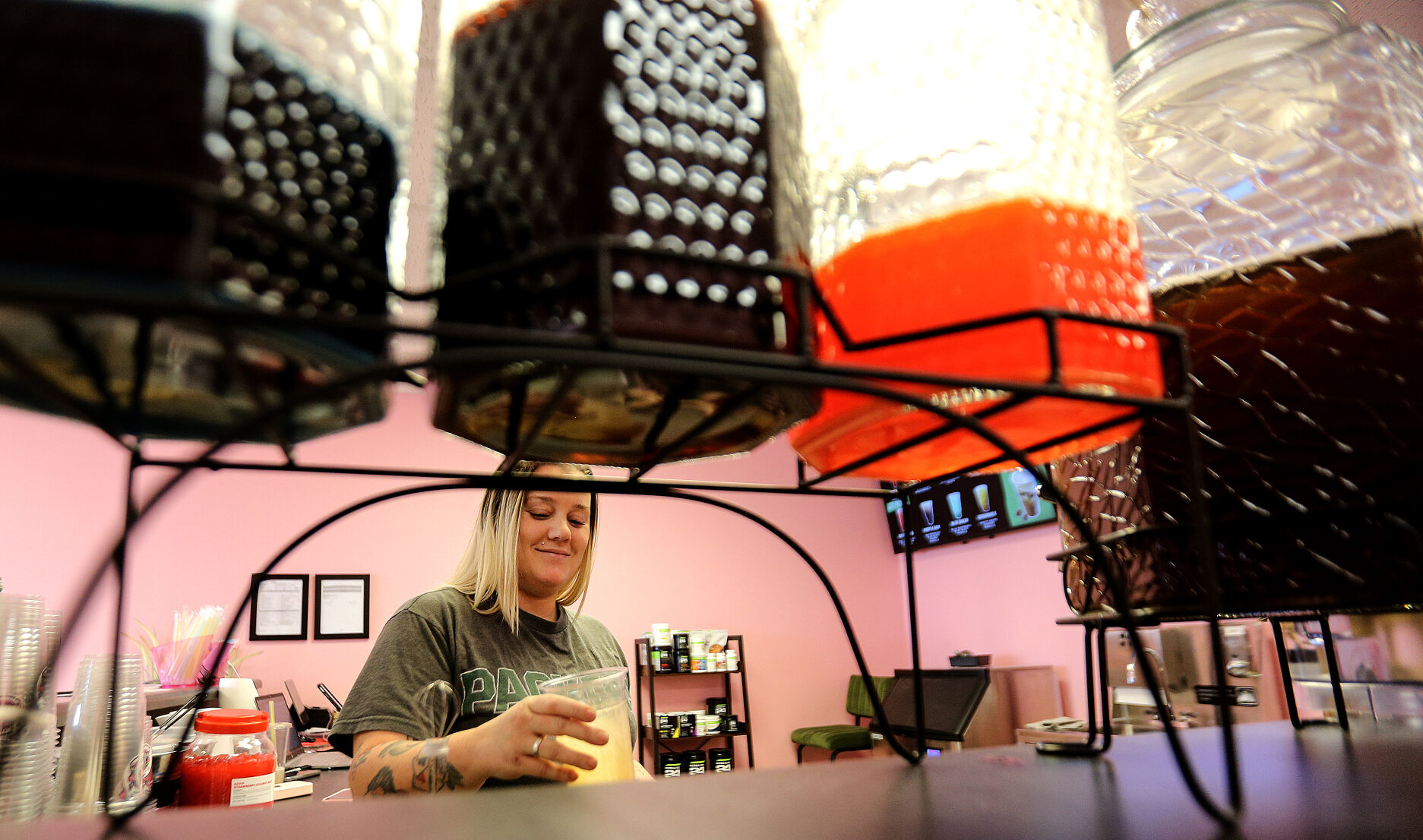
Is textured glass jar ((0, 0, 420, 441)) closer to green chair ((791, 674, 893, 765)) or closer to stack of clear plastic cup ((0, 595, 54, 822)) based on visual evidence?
stack of clear plastic cup ((0, 595, 54, 822))

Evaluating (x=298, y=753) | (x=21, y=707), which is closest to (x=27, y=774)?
(x=21, y=707)

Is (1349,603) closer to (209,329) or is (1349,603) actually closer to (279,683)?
(209,329)

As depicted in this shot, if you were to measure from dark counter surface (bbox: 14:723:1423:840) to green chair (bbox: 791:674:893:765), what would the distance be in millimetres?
4702

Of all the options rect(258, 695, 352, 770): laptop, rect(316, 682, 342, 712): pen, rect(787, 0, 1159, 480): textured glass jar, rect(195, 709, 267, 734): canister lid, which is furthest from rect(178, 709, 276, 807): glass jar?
rect(316, 682, 342, 712): pen

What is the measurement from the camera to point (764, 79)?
34 centimetres

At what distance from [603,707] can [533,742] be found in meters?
0.30

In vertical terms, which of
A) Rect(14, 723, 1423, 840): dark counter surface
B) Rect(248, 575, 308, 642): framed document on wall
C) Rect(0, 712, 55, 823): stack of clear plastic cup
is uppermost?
Rect(248, 575, 308, 642): framed document on wall

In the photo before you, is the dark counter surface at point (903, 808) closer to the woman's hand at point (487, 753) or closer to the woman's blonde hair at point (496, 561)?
the woman's hand at point (487, 753)

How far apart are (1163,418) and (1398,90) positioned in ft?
0.78

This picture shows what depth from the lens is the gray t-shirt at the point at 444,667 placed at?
1.52 meters

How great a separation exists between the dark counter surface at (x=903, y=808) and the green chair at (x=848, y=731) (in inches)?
185

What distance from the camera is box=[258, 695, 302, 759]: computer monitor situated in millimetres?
Result: 2867

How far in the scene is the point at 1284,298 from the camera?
48 centimetres

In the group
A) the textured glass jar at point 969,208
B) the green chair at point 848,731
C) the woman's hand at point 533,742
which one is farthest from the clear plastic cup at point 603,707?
the green chair at point 848,731
